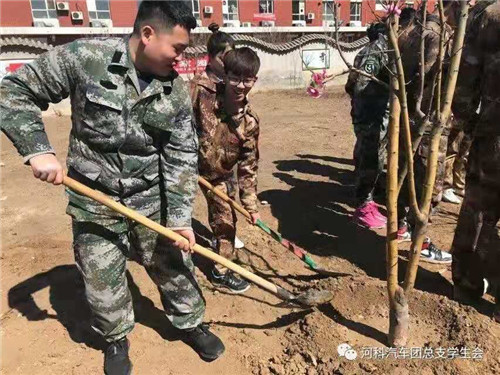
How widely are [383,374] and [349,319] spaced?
0.51 metres

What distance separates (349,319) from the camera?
9.41 feet

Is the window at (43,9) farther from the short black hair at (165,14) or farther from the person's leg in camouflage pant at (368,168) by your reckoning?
the short black hair at (165,14)

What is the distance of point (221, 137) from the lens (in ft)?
10.7

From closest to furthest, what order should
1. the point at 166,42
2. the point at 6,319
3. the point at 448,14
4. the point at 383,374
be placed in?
the point at 166,42 < the point at 383,374 < the point at 6,319 < the point at 448,14

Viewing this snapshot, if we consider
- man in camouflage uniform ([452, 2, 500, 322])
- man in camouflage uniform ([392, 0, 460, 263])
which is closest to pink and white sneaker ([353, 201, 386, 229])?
man in camouflage uniform ([392, 0, 460, 263])

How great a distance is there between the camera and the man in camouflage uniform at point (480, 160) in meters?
2.69

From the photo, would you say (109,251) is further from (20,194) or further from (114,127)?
(20,194)

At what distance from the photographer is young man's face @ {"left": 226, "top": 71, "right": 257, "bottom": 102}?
2957mm

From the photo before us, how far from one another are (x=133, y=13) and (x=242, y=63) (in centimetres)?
2316

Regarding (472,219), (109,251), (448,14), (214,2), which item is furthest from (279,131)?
(214,2)

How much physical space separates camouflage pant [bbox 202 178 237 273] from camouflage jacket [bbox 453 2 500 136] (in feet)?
5.99

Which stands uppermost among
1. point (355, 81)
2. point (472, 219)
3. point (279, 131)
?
point (355, 81)

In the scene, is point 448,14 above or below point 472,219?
above

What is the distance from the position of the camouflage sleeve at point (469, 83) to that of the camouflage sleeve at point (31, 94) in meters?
2.41
